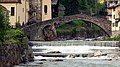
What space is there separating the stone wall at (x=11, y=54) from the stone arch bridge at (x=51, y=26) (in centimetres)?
3812

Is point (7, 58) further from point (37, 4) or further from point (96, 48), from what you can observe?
point (37, 4)

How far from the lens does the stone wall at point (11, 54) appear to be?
56656 millimetres

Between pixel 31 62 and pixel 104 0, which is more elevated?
pixel 104 0

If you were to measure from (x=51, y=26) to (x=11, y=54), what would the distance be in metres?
51.4

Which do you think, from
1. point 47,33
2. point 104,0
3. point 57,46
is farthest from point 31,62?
point 104,0

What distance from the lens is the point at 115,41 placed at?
97000 mm

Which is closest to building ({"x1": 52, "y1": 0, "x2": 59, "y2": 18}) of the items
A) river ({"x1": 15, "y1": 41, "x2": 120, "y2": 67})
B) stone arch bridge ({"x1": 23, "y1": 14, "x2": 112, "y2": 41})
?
stone arch bridge ({"x1": 23, "y1": 14, "x2": 112, "y2": 41})

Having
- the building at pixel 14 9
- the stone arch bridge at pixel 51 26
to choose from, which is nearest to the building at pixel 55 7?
the stone arch bridge at pixel 51 26

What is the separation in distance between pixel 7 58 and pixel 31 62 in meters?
9.52

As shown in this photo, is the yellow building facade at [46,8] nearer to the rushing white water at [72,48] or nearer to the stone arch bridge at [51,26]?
the stone arch bridge at [51,26]

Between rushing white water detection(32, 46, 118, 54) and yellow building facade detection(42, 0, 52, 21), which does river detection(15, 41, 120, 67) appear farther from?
yellow building facade detection(42, 0, 52, 21)

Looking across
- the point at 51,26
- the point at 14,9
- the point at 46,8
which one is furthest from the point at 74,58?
the point at 46,8

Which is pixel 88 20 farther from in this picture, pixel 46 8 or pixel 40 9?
pixel 40 9

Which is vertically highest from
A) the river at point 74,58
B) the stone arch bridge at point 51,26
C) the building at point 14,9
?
the building at point 14,9
